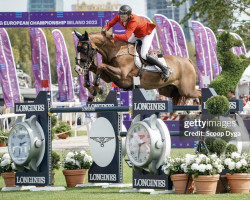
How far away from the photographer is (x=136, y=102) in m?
9.22

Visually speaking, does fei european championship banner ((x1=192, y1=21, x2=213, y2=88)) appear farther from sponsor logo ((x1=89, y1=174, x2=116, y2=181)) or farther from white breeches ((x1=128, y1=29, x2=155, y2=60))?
sponsor logo ((x1=89, y1=174, x2=116, y2=181))

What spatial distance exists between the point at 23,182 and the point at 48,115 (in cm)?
99

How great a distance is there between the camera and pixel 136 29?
39.8 ft

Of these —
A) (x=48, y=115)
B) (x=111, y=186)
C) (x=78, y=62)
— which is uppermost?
(x=78, y=62)

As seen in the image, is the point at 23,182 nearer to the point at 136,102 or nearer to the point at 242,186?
the point at 136,102

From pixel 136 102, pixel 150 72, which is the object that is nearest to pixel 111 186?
pixel 136 102

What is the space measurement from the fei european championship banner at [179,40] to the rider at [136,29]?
10.9m

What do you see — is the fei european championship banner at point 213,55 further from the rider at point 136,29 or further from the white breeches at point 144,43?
the white breeches at point 144,43

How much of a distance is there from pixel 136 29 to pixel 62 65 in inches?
610

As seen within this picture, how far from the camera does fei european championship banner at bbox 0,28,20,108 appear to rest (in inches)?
869

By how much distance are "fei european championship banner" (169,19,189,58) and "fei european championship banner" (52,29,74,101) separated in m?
5.25

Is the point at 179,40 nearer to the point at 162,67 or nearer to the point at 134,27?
the point at 162,67

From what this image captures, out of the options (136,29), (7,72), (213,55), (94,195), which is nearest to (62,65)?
(7,72)

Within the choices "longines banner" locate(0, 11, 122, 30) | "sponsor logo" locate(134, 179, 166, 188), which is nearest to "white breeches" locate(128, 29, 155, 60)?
"sponsor logo" locate(134, 179, 166, 188)
